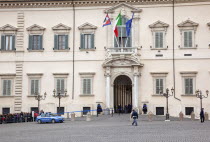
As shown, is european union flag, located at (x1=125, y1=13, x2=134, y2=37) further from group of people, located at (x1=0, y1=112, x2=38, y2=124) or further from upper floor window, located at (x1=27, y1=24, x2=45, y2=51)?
group of people, located at (x1=0, y1=112, x2=38, y2=124)

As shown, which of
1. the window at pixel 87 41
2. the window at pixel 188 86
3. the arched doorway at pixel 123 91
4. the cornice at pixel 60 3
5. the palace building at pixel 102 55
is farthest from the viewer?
the window at pixel 87 41

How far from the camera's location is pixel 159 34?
4178 cm

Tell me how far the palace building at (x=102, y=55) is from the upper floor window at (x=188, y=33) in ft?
0.36

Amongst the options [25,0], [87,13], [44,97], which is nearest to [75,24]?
[87,13]

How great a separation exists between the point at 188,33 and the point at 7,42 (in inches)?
826

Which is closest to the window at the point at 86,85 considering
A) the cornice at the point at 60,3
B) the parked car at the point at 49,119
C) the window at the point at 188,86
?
the parked car at the point at 49,119

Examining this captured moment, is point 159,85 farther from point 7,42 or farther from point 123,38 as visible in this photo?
point 7,42

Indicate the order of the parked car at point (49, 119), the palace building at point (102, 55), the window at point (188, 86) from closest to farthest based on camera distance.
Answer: the parked car at point (49, 119), the window at point (188, 86), the palace building at point (102, 55)

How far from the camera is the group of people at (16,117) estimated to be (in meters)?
37.3

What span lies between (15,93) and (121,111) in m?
12.4

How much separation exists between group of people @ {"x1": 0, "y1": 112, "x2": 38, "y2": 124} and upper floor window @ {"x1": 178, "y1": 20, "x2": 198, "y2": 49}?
18418 mm

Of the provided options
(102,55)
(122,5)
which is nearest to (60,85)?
(102,55)

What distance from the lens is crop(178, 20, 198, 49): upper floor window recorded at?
41.2 m

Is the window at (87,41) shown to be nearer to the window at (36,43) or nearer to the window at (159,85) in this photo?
the window at (36,43)
